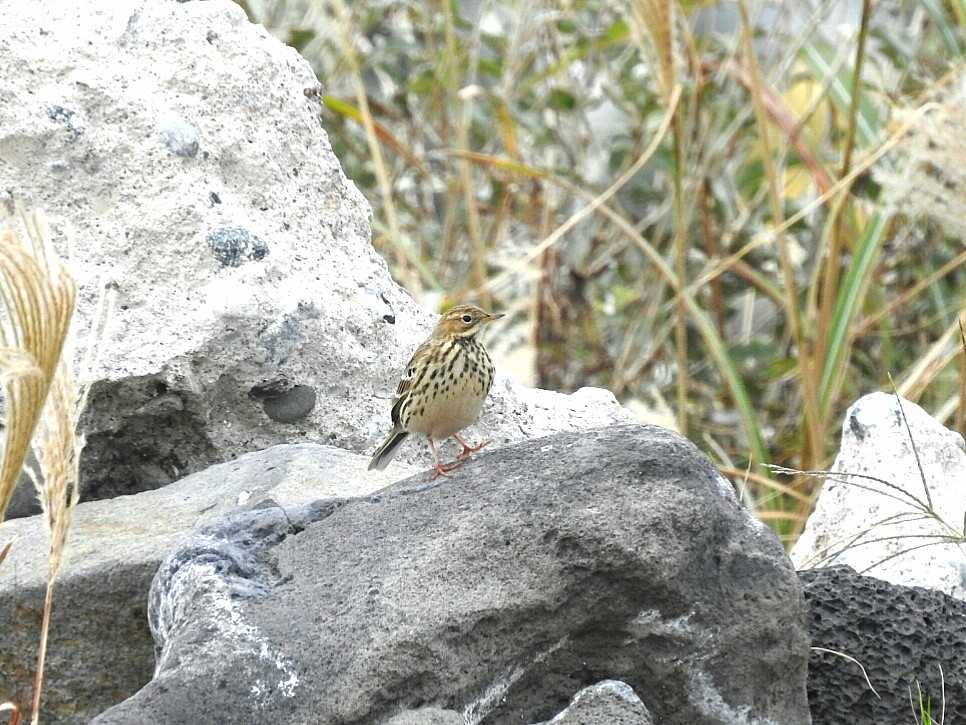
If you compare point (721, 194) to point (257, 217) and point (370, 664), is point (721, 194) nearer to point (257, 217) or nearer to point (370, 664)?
point (257, 217)

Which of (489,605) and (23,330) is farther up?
(23,330)

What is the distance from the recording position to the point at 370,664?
8.84 feet

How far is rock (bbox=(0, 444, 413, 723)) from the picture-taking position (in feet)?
10.7

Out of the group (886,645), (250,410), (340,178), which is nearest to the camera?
(886,645)

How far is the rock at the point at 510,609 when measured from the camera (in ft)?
8.86

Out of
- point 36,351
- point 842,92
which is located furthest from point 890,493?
point 842,92

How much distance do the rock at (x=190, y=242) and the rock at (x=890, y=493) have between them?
33.2 inches

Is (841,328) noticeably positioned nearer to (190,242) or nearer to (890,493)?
(890,493)

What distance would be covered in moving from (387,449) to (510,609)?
127 cm

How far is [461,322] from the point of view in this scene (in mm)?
4230

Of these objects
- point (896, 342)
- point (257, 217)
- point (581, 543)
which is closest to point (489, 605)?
point (581, 543)

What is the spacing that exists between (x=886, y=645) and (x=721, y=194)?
15.2 ft

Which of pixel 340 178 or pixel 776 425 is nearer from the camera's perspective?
pixel 340 178

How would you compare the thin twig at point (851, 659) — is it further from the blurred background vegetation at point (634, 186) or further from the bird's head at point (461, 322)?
the blurred background vegetation at point (634, 186)
